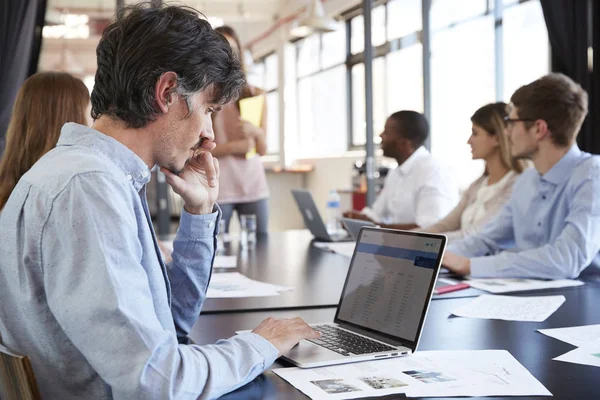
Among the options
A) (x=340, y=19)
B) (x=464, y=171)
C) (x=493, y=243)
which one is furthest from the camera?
(x=340, y=19)

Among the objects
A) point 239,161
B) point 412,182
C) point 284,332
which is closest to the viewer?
point 284,332

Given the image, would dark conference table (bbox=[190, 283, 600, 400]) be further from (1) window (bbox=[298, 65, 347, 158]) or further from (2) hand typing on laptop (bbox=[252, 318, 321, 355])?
(1) window (bbox=[298, 65, 347, 158])

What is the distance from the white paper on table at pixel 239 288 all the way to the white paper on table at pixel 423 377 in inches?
31.4

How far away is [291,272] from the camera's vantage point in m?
2.43

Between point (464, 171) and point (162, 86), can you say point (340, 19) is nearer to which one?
point (464, 171)

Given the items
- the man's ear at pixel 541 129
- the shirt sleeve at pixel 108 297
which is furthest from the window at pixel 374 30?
the shirt sleeve at pixel 108 297

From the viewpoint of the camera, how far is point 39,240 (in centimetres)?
95

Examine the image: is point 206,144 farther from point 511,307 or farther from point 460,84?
point 460,84

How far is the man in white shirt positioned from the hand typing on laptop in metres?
2.64

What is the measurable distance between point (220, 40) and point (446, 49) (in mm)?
5969

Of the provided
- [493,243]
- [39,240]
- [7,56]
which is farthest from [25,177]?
[7,56]

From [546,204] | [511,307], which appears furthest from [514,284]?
[546,204]

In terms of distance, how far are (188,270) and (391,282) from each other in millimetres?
416

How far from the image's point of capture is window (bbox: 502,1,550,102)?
541cm
